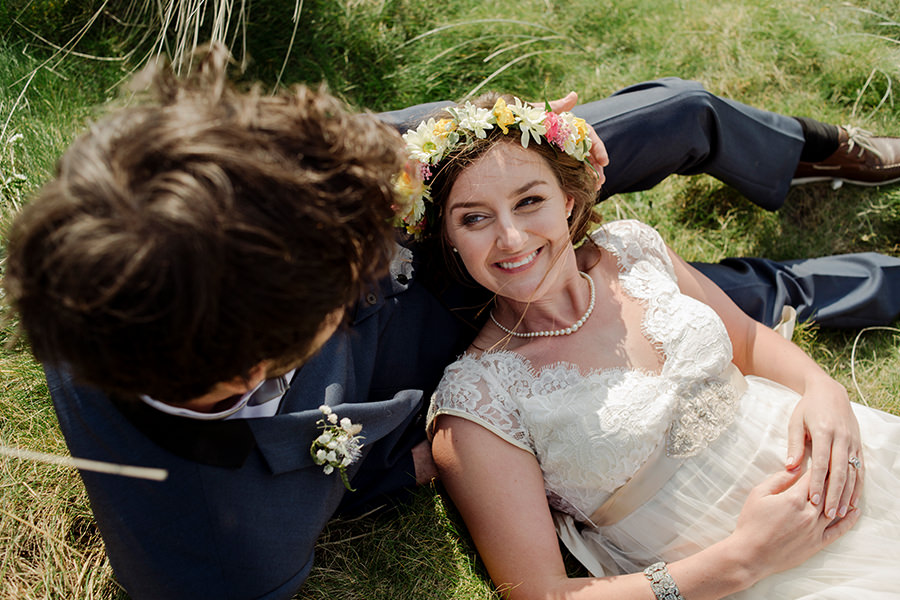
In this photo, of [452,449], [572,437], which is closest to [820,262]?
[572,437]

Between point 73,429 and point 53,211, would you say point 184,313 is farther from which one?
point 73,429

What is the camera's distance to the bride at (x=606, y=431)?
270cm

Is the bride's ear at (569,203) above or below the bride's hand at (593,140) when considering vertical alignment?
below

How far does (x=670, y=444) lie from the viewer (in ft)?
9.45

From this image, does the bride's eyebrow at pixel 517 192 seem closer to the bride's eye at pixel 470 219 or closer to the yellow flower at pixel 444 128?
the bride's eye at pixel 470 219

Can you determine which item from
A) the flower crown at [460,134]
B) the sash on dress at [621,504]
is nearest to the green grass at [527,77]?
the sash on dress at [621,504]

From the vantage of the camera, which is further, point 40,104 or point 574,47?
point 574,47

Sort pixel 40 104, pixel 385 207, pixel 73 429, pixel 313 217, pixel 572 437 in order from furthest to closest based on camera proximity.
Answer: pixel 40 104 < pixel 572 437 < pixel 73 429 < pixel 385 207 < pixel 313 217

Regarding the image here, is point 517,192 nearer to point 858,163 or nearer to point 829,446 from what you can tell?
point 829,446

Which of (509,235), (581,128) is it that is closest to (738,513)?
(509,235)

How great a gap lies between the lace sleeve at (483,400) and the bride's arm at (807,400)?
3.88 feet

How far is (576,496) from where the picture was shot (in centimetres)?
290

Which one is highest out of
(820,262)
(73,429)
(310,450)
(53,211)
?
(53,211)

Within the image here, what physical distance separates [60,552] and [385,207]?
2.19 meters
